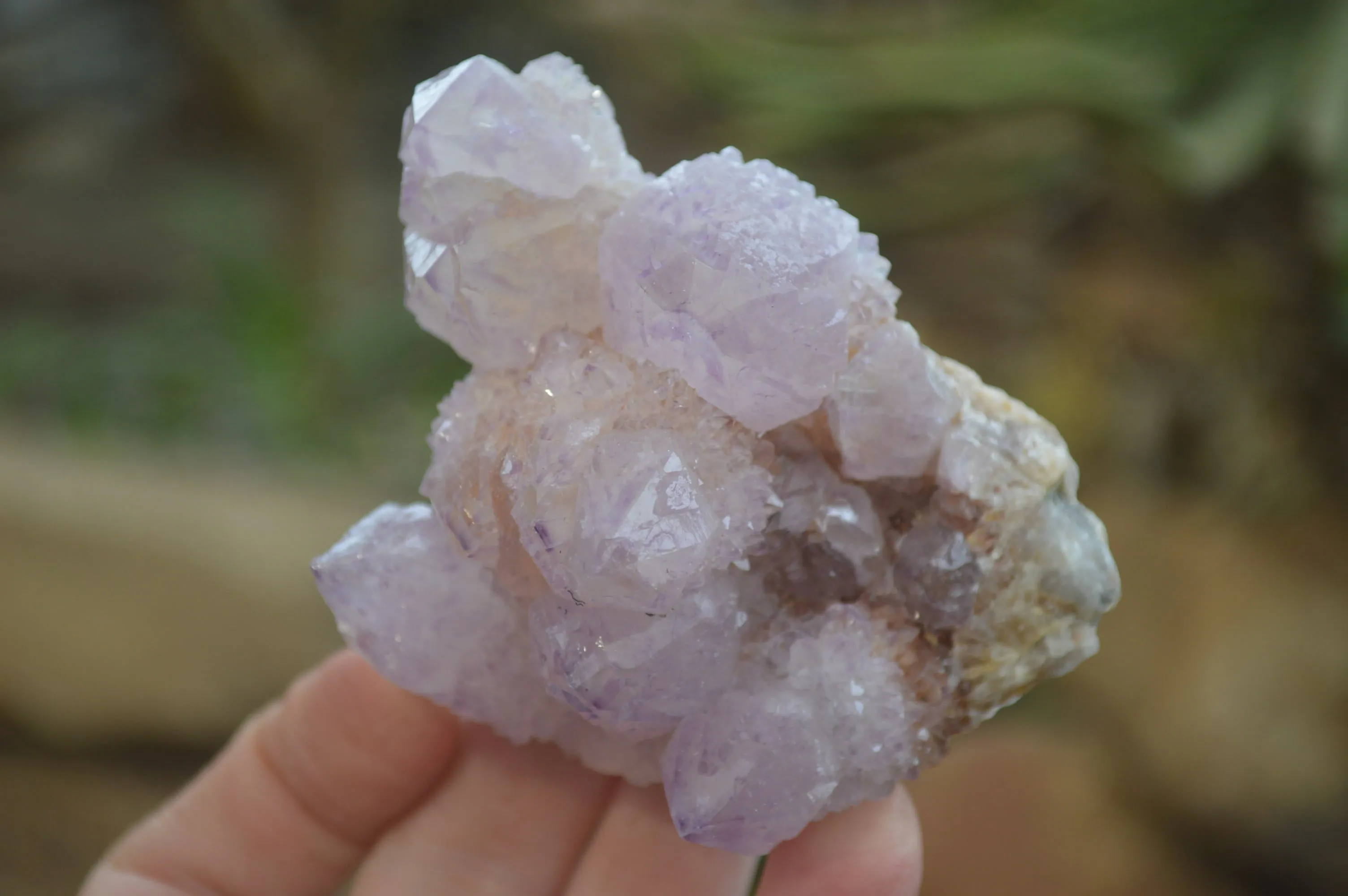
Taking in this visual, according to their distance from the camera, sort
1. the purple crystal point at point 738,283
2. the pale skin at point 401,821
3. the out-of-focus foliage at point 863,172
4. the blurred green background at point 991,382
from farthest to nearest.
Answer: the out-of-focus foliage at point 863,172 → the blurred green background at point 991,382 → the pale skin at point 401,821 → the purple crystal point at point 738,283

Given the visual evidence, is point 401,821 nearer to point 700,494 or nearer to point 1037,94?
point 700,494

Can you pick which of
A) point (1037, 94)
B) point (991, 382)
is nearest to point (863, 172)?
Result: point (1037, 94)

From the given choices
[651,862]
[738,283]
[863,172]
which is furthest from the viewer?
[863,172]

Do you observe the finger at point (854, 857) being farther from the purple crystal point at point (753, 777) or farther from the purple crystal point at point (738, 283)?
the purple crystal point at point (738, 283)

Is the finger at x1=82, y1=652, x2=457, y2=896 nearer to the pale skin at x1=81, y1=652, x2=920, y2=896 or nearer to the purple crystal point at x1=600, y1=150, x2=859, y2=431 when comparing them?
the pale skin at x1=81, y1=652, x2=920, y2=896

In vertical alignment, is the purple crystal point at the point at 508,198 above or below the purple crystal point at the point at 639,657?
above

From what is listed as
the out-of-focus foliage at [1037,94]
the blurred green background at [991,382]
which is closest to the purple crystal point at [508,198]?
the blurred green background at [991,382]

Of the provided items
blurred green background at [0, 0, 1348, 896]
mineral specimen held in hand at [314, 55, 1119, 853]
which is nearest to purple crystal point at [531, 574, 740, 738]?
mineral specimen held in hand at [314, 55, 1119, 853]
